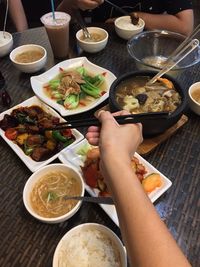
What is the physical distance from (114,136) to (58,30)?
1.31 metres

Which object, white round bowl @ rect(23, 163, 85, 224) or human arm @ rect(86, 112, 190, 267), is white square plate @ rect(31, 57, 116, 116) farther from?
human arm @ rect(86, 112, 190, 267)

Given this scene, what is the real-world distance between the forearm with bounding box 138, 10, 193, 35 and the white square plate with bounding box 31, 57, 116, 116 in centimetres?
84

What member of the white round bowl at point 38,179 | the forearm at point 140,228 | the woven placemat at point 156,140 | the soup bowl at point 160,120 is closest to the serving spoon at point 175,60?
the soup bowl at point 160,120

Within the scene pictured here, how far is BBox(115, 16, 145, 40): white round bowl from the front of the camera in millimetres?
2311

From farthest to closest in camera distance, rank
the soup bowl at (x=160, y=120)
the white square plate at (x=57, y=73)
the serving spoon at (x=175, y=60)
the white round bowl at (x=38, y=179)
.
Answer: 1. the white square plate at (x=57, y=73)
2. the serving spoon at (x=175, y=60)
3. the soup bowl at (x=160, y=120)
4. the white round bowl at (x=38, y=179)

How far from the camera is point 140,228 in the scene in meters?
0.88

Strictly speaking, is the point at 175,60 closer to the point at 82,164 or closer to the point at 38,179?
the point at 82,164

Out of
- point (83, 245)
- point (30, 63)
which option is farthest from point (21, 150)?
point (30, 63)

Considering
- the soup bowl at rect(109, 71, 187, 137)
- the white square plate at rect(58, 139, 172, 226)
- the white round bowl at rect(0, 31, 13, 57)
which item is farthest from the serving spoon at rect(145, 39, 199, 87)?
the white round bowl at rect(0, 31, 13, 57)

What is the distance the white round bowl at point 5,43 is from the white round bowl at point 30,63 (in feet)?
0.33

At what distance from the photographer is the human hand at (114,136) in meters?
1.11

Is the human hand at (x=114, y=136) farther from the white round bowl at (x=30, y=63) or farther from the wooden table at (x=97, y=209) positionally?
the white round bowl at (x=30, y=63)

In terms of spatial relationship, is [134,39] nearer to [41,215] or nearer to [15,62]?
[15,62]

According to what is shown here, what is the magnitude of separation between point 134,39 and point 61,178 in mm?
1249
